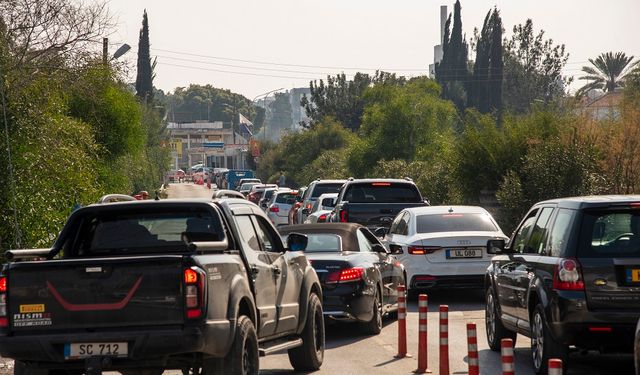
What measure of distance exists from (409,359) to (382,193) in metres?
13.7

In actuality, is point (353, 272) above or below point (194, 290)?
below

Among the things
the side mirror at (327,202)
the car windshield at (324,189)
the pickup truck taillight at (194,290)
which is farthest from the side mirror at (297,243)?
the car windshield at (324,189)

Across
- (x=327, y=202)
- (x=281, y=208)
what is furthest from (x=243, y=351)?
(x=281, y=208)

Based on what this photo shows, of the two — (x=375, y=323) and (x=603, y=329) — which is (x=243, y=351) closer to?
(x=603, y=329)

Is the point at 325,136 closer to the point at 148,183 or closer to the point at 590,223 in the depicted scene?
the point at 148,183

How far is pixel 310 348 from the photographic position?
13.1 meters

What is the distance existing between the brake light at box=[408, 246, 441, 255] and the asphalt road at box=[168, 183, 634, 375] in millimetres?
1612

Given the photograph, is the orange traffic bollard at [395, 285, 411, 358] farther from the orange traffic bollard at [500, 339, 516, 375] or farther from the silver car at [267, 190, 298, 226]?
the silver car at [267, 190, 298, 226]

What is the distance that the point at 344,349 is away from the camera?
1534 centimetres

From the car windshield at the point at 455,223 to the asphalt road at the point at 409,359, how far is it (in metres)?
2.25

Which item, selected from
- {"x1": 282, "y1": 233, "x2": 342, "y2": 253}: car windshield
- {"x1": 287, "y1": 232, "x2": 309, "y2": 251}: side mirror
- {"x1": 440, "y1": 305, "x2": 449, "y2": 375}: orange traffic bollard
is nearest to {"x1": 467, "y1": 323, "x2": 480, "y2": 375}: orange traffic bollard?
{"x1": 440, "y1": 305, "x2": 449, "y2": 375}: orange traffic bollard

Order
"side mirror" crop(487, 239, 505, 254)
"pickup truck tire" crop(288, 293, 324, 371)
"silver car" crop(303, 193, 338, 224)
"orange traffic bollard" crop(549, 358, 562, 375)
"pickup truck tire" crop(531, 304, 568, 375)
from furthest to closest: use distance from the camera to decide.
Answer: "silver car" crop(303, 193, 338, 224)
"side mirror" crop(487, 239, 505, 254)
"pickup truck tire" crop(288, 293, 324, 371)
"pickup truck tire" crop(531, 304, 568, 375)
"orange traffic bollard" crop(549, 358, 562, 375)

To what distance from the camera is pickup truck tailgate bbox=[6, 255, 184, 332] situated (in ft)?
31.1

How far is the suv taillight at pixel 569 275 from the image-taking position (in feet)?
37.4
